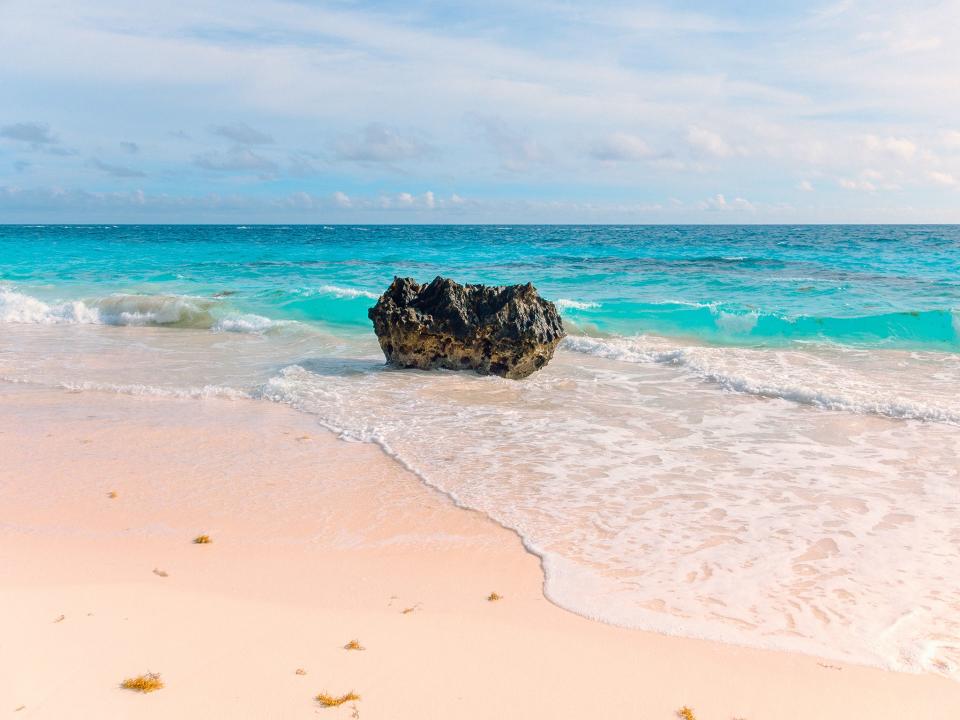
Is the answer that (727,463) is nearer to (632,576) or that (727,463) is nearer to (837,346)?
(632,576)

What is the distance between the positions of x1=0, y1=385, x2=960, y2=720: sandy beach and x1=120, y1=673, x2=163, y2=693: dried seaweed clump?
0.04 metres

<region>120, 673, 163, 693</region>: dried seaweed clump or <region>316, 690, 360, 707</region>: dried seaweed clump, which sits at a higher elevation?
<region>120, 673, 163, 693</region>: dried seaweed clump

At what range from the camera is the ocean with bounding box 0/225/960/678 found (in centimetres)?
467

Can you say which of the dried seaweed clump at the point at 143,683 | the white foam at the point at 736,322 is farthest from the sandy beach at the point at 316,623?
the white foam at the point at 736,322

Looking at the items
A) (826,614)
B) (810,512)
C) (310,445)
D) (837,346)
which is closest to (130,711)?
(826,614)

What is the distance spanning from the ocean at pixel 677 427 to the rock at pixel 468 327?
339 mm

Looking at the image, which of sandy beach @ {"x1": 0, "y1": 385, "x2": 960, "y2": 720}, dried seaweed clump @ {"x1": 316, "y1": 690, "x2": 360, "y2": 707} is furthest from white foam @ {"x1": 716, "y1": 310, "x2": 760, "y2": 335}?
dried seaweed clump @ {"x1": 316, "y1": 690, "x2": 360, "y2": 707}

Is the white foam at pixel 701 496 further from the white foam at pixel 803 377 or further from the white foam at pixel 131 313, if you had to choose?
the white foam at pixel 131 313

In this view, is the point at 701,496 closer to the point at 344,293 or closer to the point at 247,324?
the point at 247,324

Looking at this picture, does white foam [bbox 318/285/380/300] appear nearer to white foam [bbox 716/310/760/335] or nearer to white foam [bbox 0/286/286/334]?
white foam [bbox 0/286/286/334]

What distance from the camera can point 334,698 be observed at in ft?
11.3

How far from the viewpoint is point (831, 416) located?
8.98m

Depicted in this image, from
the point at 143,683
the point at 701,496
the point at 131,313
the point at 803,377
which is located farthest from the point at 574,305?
the point at 143,683

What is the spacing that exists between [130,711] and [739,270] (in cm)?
2925
